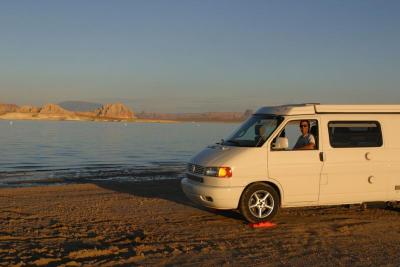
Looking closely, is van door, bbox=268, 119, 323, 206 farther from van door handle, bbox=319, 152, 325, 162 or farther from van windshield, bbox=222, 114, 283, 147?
van windshield, bbox=222, 114, 283, 147

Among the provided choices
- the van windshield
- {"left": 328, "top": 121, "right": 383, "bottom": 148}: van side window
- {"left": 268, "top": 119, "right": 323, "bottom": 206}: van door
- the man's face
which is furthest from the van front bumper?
{"left": 328, "top": 121, "right": 383, "bottom": 148}: van side window

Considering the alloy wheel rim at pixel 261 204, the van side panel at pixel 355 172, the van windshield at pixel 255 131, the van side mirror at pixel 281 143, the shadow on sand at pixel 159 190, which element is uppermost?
the van windshield at pixel 255 131

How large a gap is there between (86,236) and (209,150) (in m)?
2.85

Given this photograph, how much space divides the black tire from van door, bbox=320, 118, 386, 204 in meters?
0.96

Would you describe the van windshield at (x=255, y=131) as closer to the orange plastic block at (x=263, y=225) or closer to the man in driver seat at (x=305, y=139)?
the man in driver seat at (x=305, y=139)

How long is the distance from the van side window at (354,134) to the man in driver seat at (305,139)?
1.24 feet

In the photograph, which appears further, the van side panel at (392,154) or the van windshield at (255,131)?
the van side panel at (392,154)

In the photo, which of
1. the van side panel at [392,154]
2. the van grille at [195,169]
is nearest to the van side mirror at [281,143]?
the van grille at [195,169]

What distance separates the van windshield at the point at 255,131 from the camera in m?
9.27

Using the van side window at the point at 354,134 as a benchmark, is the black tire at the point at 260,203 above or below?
below

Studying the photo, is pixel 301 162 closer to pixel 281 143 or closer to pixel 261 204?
pixel 281 143

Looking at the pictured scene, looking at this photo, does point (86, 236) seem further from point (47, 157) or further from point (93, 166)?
point (47, 157)

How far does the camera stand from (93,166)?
2508 centimetres

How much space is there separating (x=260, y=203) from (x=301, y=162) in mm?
1078
